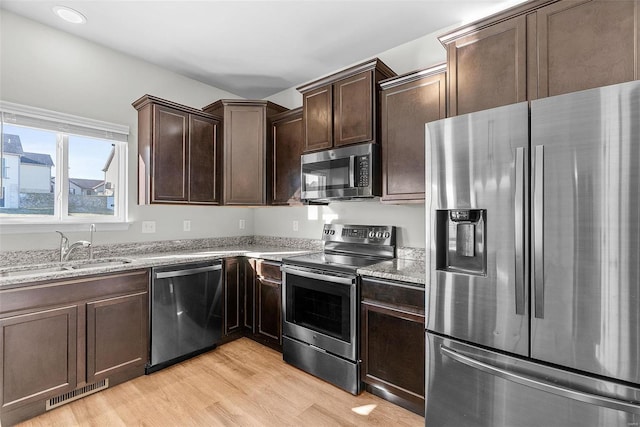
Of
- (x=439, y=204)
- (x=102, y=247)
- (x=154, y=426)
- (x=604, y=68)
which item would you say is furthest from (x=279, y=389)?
(x=604, y=68)

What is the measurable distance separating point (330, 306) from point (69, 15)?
3003mm

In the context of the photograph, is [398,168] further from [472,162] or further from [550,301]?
[550,301]

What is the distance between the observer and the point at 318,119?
2.79 metres

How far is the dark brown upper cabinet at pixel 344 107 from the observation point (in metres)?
2.46

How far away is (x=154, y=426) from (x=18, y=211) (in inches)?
76.8

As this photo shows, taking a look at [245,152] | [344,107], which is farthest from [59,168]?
[344,107]

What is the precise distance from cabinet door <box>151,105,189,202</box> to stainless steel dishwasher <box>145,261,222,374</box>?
75 centimetres

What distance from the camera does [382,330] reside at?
212 centimetres

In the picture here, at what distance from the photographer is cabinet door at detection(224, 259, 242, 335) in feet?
10.0

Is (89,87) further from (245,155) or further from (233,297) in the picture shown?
(233,297)

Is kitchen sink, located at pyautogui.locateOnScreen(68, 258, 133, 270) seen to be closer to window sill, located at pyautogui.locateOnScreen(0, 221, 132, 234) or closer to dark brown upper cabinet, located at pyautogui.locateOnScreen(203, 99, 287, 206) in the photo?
window sill, located at pyautogui.locateOnScreen(0, 221, 132, 234)

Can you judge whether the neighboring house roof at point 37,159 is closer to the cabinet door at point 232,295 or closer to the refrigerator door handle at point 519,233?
the cabinet door at point 232,295

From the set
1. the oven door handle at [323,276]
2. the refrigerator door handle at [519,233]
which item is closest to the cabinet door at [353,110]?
the oven door handle at [323,276]

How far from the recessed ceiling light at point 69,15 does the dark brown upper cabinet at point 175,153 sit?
66 cm
